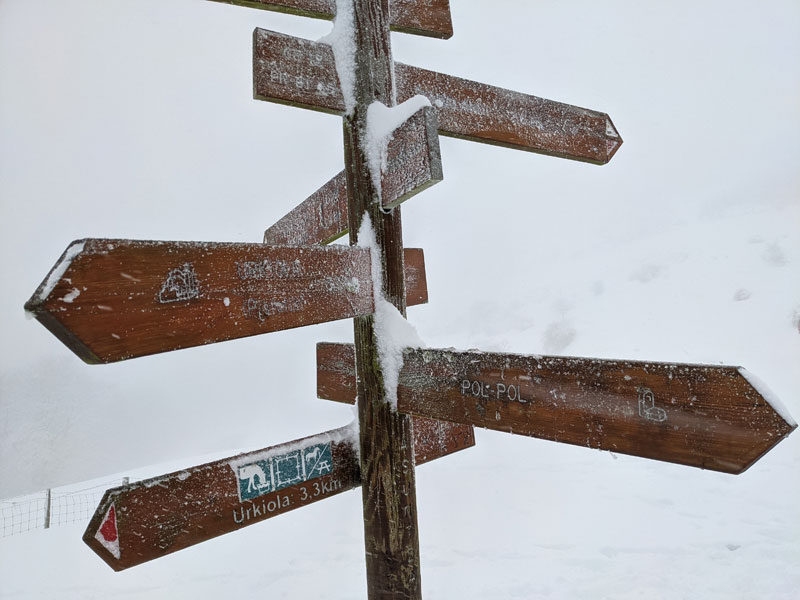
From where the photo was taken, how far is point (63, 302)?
73 centimetres

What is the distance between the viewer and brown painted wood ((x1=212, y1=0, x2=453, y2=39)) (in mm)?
1489

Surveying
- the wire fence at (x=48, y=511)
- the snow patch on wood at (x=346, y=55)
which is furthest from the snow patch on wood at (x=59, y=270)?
the wire fence at (x=48, y=511)

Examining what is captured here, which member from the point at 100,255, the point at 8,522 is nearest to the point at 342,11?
the point at 100,255

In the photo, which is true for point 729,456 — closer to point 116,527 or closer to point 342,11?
point 116,527

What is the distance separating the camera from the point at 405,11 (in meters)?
1.69

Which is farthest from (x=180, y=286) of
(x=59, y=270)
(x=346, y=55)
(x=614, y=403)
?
(x=346, y=55)

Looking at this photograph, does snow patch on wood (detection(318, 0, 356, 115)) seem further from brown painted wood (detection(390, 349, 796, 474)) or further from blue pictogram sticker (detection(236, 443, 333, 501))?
blue pictogram sticker (detection(236, 443, 333, 501))

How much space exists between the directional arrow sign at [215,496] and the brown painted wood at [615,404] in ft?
1.22

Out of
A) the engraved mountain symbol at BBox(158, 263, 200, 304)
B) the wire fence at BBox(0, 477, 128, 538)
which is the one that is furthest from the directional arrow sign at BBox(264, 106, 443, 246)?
the wire fence at BBox(0, 477, 128, 538)

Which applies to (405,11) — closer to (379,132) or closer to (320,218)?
(379,132)

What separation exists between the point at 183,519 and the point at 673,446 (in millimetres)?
1101

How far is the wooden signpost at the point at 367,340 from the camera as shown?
2.59 ft

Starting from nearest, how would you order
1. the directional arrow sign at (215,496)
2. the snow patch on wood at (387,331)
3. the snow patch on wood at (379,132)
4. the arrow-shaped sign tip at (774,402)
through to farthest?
the arrow-shaped sign tip at (774,402) < the directional arrow sign at (215,496) < the snow patch on wood at (379,132) < the snow patch on wood at (387,331)

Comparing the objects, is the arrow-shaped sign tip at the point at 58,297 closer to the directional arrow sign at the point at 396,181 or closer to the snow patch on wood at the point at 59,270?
the snow patch on wood at the point at 59,270
